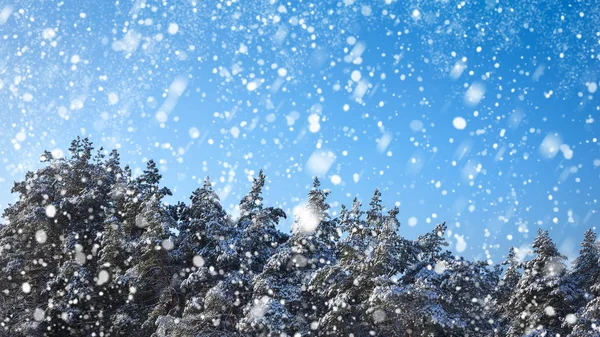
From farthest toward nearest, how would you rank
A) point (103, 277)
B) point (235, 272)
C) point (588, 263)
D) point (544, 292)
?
point (588, 263) → point (544, 292) → point (103, 277) → point (235, 272)

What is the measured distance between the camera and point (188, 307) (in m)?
18.4

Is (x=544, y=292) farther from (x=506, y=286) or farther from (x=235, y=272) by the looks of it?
(x=235, y=272)

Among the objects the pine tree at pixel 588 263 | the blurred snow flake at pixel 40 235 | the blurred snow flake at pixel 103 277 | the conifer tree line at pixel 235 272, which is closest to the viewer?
the conifer tree line at pixel 235 272

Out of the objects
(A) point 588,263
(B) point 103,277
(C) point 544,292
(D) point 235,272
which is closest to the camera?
(D) point 235,272

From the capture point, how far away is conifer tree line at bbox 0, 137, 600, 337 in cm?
1673

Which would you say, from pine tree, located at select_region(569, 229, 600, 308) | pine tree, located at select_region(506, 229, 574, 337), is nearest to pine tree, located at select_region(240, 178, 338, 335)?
pine tree, located at select_region(506, 229, 574, 337)

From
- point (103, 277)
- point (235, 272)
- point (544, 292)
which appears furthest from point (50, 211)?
point (544, 292)

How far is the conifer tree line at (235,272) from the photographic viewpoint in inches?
659

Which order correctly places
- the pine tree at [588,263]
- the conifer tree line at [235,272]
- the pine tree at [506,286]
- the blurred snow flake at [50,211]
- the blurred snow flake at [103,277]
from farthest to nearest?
the pine tree at [506,286], the pine tree at [588,263], the blurred snow flake at [50,211], the blurred snow flake at [103,277], the conifer tree line at [235,272]

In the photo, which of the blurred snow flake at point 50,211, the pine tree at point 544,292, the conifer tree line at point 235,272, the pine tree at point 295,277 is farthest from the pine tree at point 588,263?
the blurred snow flake at point 50,211

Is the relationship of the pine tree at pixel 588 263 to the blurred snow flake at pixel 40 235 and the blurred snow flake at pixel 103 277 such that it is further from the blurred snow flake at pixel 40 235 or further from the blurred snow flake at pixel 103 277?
the blurred snow flake at pixel 40 235

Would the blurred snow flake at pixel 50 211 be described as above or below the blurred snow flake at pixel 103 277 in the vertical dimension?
above

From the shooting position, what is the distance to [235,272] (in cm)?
1873

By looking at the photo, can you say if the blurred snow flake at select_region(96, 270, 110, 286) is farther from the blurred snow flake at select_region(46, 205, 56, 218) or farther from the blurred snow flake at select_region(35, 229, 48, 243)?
the blurred snow flake at select_region(35, 229, 48, 243)
